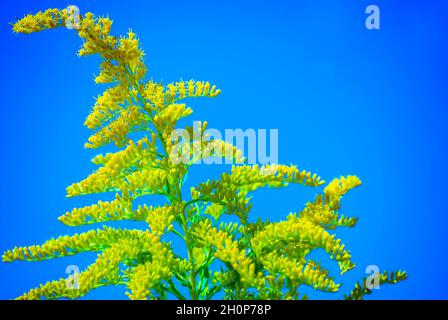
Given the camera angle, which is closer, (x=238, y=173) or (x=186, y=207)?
(x=238, y=173)

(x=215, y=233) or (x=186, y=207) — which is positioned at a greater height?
(x=186, y=207)

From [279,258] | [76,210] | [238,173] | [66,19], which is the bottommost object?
[279,258]

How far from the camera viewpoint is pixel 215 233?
4.06 meters

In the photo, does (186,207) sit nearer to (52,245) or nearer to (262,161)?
(262,161)

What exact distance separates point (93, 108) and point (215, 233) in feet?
4.68

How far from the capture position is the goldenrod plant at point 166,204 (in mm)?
4102

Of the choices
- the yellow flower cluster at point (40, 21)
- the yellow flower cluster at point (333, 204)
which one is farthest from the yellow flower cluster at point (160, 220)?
the yellow flower cluster at point (40, 21)

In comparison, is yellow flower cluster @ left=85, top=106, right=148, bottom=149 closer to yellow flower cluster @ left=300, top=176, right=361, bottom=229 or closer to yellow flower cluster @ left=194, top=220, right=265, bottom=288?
yellow flower cluster @ left=194, top=220, right=265, bottom=288

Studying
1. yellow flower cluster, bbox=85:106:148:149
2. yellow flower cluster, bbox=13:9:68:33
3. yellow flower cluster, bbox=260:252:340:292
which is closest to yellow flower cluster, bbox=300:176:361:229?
yellow flower cluster, bbox=260:252:340:292

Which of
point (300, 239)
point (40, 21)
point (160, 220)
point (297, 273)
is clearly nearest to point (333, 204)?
point (300, 239)

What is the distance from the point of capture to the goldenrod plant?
4.10m
